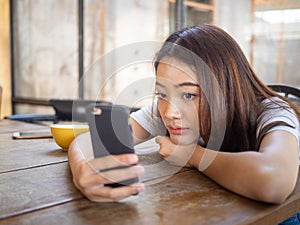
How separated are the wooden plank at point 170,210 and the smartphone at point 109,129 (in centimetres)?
7

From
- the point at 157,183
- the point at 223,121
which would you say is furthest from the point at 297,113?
the point at 157,183

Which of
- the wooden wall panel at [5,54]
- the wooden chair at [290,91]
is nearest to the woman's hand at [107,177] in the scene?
the wooden chair at [290,91]

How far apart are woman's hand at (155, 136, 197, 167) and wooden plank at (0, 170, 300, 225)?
0.18 m

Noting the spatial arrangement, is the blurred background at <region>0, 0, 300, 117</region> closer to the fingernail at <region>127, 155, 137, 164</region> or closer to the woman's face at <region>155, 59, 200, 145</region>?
the woman's face at <region>155, 59, 200, 145</region>

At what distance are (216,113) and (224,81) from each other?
98 mm

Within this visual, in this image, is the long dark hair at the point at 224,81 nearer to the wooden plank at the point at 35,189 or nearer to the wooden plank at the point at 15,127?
the wooden plank at the point at 35,189

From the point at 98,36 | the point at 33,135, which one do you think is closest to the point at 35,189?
the point at 33,135

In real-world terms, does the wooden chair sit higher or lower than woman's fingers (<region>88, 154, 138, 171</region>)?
higher

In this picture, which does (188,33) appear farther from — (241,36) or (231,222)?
(241,36)

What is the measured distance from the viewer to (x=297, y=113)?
1.14 metres

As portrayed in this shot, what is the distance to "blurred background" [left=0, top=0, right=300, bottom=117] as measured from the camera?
9.70 ft

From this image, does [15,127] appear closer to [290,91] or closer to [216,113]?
[216,113]

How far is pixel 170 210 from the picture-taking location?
2.33 feet

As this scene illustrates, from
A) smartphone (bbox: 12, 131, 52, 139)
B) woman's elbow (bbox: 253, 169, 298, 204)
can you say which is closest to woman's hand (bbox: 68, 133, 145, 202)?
woman's elbow (bbox: 253, 169, 298, 204)
